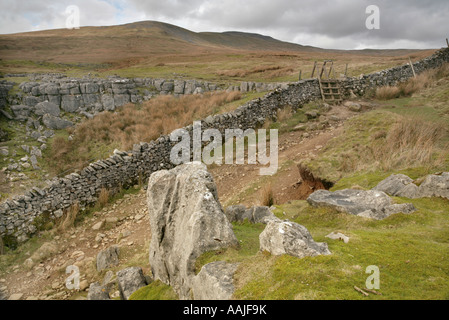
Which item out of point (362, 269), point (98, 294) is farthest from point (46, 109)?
point (362, 269)

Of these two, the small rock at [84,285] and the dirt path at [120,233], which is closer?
the small rock at [84,285]

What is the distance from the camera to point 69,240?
426 inches

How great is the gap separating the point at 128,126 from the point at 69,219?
1114cm

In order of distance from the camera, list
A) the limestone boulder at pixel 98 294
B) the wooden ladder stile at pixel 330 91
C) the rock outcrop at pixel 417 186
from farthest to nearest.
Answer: the wooden ladder stile at pixel 330 91, the limestone boulder at pixel 98 294, the rock outcrop at pixel 417 186

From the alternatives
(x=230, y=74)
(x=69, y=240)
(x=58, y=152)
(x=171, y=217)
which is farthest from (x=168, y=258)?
(x=230, y=74)

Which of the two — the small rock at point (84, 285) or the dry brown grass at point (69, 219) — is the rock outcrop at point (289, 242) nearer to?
the small rock at point (84, 285)

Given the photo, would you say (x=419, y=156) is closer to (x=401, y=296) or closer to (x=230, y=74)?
(x=401, y=296)

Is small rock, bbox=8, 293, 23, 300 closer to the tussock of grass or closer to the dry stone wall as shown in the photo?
the dry stone wall

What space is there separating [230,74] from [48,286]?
32.5 meters

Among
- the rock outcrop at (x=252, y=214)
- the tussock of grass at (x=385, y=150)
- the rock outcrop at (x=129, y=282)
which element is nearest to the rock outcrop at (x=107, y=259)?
the rock outcrop at (x=129, y=282)

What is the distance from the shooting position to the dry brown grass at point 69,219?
11.2m

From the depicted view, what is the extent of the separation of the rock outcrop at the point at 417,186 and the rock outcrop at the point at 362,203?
2.52ft

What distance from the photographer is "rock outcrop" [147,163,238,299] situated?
16.3 ft

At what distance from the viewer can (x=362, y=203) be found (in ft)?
21.8
